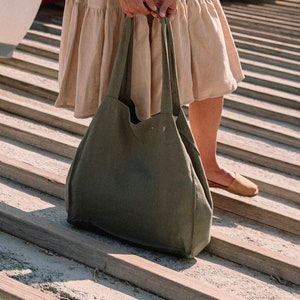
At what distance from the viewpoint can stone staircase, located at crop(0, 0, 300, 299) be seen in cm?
283

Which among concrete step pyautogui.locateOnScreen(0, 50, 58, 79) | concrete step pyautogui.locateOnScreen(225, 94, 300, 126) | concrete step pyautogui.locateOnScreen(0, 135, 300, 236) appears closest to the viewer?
concrete step pyautogui.locateOnScreen(0, 135, 300, 236)

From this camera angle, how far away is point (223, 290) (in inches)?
109

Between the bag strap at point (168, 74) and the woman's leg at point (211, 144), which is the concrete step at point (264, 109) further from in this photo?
the bag strap at point (168, 74)

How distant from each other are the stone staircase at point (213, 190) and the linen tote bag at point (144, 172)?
0.10 meters

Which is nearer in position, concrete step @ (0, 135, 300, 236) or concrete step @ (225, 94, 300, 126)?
concrete step @ (0, 135, 300, 236)

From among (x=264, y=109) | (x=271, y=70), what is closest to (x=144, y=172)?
(x=264, y=109)

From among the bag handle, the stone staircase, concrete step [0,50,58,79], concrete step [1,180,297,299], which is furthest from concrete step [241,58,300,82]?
the bag handle

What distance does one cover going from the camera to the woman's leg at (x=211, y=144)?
333 cm

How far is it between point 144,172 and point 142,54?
1.31 ft

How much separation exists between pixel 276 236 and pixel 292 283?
376 mm

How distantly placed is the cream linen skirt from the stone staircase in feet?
1.45

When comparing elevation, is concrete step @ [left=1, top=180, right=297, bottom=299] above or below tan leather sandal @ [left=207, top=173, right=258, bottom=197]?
Result: below

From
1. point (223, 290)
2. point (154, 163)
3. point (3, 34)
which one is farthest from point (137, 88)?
point (3, 34)

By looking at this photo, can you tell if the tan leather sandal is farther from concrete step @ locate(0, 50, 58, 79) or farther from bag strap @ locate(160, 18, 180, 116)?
concrete step @ locate(0, 50, 58, 79)
